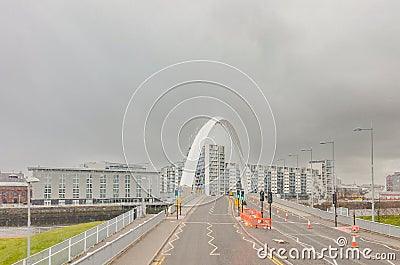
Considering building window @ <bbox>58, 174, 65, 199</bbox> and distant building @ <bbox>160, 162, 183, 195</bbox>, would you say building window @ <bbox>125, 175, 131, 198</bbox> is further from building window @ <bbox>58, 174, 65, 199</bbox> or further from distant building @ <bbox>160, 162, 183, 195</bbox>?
building window @ <bbox>58, 174, 65, 199</bbox>

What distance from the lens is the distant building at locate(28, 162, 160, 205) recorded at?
105356 mm

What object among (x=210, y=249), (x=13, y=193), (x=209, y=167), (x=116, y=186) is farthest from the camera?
(x=209, y=167)

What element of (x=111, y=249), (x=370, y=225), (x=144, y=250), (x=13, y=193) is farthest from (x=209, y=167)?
(x=111, y=249)

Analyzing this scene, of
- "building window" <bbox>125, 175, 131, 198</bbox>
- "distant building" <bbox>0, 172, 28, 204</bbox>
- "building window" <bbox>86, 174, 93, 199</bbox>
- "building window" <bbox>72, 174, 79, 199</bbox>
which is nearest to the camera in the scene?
"building window" <bbox>72, 174, 79, 199</bbox>

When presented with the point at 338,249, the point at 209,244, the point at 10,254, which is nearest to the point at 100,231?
the point at 209,244

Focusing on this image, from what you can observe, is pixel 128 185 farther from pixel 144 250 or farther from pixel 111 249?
pixel 111 249

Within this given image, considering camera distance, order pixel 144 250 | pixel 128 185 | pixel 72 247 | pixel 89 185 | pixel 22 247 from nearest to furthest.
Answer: pixel 72 247, pixel 144 250, pixel 22 247, pixel 89 185, pixel 128 185

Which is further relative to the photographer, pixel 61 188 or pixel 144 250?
pixel 61 188

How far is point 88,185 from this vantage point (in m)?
115

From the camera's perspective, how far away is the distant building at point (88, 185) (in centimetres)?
10536

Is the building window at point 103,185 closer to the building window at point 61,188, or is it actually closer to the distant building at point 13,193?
the building window at point 61,188

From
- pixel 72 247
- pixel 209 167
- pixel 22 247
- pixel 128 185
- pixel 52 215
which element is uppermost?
pixel 209 167

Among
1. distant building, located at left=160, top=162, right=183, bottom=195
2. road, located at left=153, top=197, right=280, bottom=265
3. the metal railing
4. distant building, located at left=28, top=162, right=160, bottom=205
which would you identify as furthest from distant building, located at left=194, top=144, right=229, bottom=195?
the metal railing

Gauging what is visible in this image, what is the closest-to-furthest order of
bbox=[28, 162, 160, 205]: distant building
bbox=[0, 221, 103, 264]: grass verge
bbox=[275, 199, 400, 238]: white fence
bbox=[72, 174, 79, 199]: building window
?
1. bbox=[275, 199, 400, 238]: white fence
2. bbox=[0, 221, 103, 264]: grass verge
3. bbox=[28, 162, 160, 205]: distant building
4. bbox=[72, 174, 79, 199]: building window
